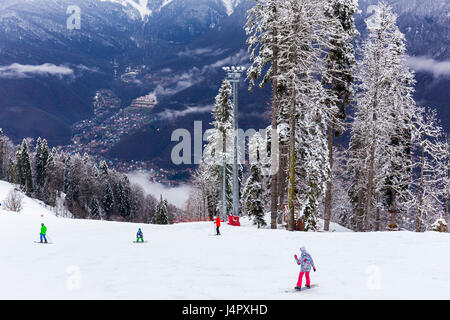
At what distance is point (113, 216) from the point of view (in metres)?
107

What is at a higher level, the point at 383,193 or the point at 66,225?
the point at 383,193

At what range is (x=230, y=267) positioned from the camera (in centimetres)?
1352

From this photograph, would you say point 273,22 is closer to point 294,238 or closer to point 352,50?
point 352,50

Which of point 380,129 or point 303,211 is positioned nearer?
point 380,129

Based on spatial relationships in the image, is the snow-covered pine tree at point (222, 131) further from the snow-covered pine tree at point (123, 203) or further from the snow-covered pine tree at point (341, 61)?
the snow-covered pine tree at point (123, 203)

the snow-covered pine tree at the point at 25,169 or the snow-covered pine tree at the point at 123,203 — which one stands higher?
the snow-covered pine tree at the point at 25,169

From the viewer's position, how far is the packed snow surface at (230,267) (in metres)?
10.2

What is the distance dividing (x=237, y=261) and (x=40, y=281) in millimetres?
6976

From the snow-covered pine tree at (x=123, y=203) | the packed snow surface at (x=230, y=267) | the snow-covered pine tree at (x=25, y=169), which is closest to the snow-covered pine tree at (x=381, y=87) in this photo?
the packed snow surface at (x=230, y=267)

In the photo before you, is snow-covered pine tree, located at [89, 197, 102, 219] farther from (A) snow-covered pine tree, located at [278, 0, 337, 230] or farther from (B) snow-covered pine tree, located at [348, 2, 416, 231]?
(B) snow-covered pine tree, located at [348, 2, 416, 231]

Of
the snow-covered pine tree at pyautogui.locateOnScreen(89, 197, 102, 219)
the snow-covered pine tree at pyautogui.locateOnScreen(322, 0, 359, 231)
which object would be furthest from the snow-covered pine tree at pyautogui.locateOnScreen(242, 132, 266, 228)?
the snow-covered pine tree at pyautogui.locateOnScreen(89, 197, 102, 219)

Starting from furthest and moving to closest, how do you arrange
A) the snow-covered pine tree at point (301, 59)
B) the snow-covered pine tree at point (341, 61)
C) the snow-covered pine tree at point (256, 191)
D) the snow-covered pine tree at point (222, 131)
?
the snow-covered pine tree at point (222, 131)
the snow-covered pine tree at point (256, 191)
the snow-covered pine tree at point (341, 61)
the snow-covered pine tree at point (301, 59)

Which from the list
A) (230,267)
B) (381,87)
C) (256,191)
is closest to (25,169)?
(256,191)
